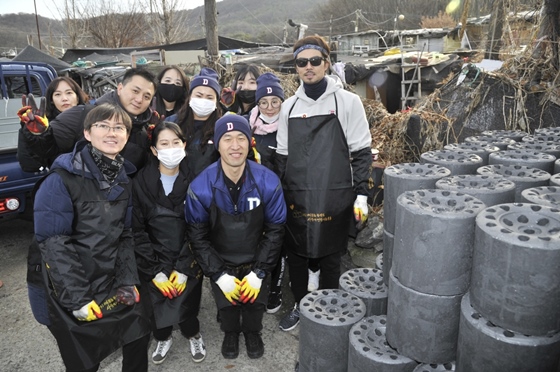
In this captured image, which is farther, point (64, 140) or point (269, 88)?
point (269, 88)

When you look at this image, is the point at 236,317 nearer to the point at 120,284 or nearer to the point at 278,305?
the point at 278,305

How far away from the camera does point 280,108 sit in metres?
3.62

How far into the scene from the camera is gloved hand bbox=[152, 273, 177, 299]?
2.95 metres

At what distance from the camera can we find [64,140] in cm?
302

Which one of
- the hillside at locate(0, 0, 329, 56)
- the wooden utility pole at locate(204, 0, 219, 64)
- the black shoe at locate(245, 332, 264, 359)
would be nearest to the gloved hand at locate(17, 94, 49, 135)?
the black shoe at locate(245, 332, 264, 359)

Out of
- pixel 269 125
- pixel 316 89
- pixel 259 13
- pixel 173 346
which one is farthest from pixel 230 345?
pixel 259 13

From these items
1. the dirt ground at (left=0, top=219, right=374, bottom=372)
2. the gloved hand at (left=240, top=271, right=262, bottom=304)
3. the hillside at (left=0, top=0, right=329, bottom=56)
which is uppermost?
the hillside at (left=0, top=0, right=329, bottom=56)

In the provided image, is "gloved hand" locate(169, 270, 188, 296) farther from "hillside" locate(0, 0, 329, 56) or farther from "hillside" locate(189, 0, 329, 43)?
"hillside" locate(189, 0, 329, 43)

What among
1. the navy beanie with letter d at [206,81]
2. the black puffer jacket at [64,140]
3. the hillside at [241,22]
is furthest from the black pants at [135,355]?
the hillside at [241,22]

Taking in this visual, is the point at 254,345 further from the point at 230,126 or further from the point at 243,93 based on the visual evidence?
the point at 243,93

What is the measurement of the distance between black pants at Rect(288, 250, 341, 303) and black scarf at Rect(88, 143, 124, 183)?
1645mm

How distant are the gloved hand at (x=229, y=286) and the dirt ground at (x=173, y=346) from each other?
578 millimetres

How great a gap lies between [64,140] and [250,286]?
1761 millimetres

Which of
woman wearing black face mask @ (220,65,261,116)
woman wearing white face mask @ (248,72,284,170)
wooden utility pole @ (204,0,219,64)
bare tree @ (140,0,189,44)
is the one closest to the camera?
woman wearing white face mask @ (248,72,284,170)
